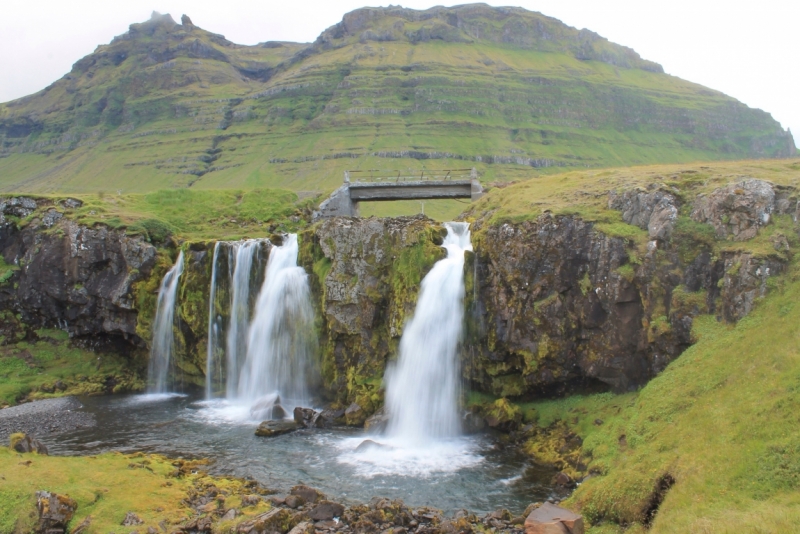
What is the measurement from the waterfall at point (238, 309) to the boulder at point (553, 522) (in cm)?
2340

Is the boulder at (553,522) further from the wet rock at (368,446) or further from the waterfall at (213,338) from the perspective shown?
the waterfall at (213,338)

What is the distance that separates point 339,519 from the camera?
18672 millimetres

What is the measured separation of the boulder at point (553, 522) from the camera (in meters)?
16.3

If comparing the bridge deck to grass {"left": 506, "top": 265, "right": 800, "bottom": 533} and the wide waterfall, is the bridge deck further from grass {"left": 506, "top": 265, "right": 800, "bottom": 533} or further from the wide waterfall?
grass {"left": 506, "top": 265, "right": 800, "bottom": 533}

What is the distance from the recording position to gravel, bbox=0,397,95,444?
29.3 metres

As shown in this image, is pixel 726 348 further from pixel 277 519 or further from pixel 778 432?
pixel 277 519

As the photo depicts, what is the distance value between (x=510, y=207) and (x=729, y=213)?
1035 cm

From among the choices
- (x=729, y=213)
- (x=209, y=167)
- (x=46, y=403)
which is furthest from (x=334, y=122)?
(x=729, y=213)

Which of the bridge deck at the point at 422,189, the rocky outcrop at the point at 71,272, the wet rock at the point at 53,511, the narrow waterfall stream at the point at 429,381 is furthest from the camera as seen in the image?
the bridge deck at the point at 422,189

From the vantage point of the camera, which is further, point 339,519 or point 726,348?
point 726,348

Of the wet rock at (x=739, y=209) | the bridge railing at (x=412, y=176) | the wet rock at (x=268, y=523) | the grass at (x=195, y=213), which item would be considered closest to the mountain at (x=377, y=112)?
the bridge railing at (x=412, y=176)

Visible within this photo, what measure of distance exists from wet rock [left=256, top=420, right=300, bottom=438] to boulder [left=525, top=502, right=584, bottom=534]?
14470 mm

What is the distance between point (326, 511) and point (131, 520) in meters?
5.96

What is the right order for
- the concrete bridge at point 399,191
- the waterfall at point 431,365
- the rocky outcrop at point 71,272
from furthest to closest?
the concrete bridge at point 399,191
the rocky outcrop at point 71,272
the waterfall at point 431,365
